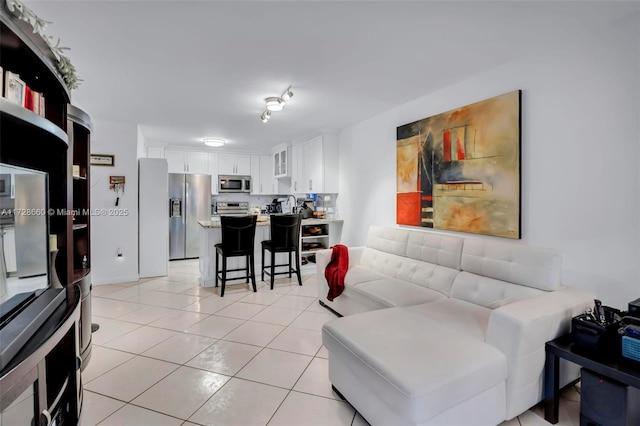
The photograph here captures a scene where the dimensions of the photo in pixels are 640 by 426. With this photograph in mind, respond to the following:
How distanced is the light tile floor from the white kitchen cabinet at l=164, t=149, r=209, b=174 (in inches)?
130

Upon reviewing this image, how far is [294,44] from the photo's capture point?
2266 millimetres

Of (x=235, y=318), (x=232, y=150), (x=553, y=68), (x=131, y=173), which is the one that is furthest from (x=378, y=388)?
(x=232, y=150)

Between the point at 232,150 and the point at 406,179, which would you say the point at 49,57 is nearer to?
the point at 406,179

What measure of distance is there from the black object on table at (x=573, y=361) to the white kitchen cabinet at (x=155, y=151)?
6.73 meters

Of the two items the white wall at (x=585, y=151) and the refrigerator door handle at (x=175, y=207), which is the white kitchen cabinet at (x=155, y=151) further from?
the white wall at (x=585, y=151)

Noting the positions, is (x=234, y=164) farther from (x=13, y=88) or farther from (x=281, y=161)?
(x=13, y=88)

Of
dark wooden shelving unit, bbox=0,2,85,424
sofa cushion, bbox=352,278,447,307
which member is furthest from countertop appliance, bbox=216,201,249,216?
dark wooden shelving unit, bbox=0,2,85,424

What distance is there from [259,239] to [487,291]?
3295 millimetres

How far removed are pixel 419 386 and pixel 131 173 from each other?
4759 mm

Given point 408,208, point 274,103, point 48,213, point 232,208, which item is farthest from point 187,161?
point 48,213

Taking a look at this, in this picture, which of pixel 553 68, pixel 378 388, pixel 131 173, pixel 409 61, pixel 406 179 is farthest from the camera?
pixel 131 173

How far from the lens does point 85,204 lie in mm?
2557

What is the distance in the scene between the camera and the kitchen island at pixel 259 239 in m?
4.38

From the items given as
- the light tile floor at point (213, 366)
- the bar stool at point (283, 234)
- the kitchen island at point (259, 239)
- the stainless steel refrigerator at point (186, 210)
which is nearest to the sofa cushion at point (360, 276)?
the light tile floor at point (213, 366)
